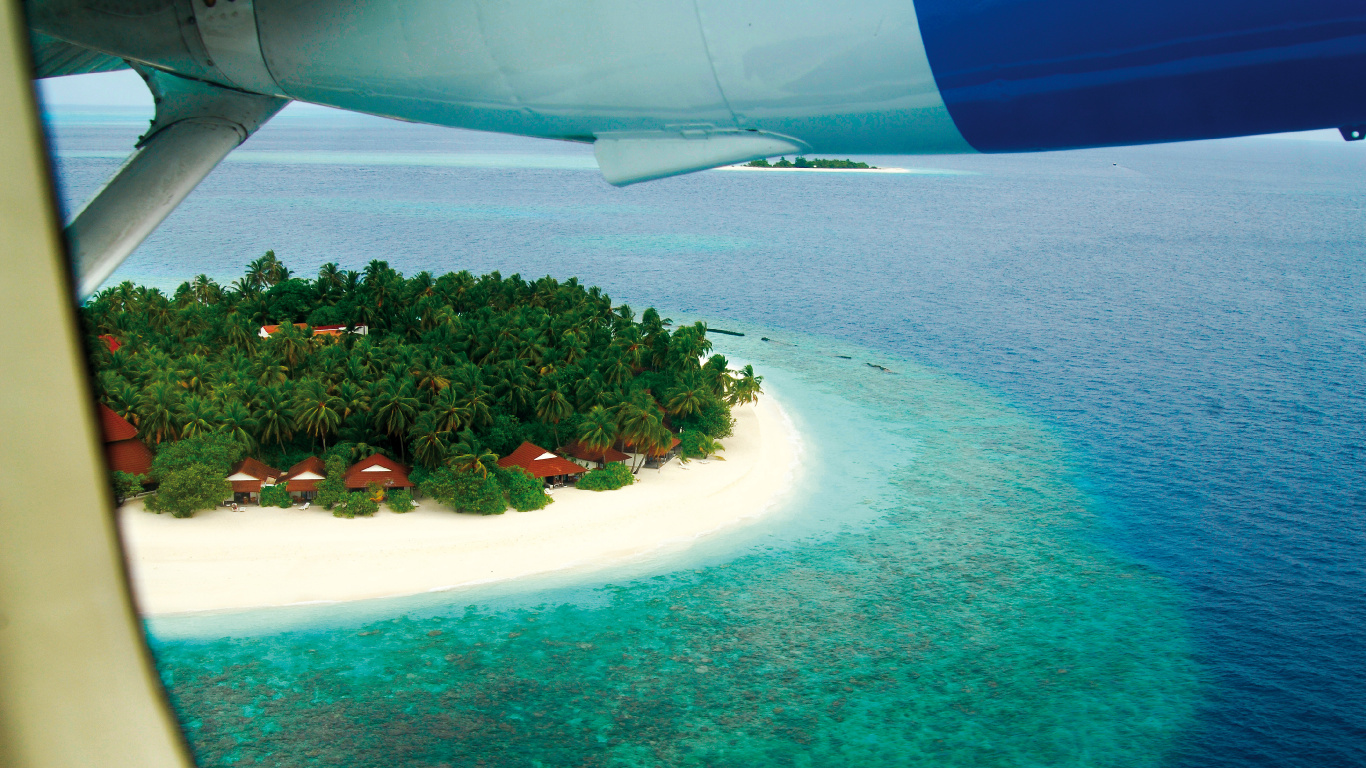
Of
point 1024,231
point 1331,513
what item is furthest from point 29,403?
point 1024,231

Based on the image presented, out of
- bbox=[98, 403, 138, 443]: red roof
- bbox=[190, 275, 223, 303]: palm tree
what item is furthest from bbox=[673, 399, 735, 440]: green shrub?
bbox=[190, 275, 223, 303]: palm tree

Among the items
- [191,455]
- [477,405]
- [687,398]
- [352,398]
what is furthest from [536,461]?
[191,455]

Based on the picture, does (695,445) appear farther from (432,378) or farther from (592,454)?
(432,378)

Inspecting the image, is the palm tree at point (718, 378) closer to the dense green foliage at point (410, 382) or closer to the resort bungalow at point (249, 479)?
the dense green foliage at point (410, 382)

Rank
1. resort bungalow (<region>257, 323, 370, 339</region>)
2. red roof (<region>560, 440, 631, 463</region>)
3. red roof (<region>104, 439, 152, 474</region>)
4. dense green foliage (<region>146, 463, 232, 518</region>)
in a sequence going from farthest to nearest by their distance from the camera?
1. resort bungalow (<region>257, 323, 370, 339</region>)
2. red roof (<region>560, 440, 631, 463</region>)
3. red roof (<region>104, 439, 152, 474</region>)
4. dense green foliage (<region>146, 463, 232, 518</region>)

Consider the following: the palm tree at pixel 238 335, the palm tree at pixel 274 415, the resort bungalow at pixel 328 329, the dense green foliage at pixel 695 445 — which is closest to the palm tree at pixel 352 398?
the palm tree at pixel 274 415

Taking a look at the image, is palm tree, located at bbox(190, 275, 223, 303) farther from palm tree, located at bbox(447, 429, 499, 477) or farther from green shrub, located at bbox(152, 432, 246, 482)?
palm tree, located at bbox(447, 429, 499, 477)

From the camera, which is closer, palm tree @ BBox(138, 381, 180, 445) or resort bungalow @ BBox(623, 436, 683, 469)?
palm tree @ BBox(138, 381, 180, 445)

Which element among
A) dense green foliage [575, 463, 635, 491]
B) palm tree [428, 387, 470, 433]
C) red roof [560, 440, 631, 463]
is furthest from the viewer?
red roof [560, 440, 631, 463]
